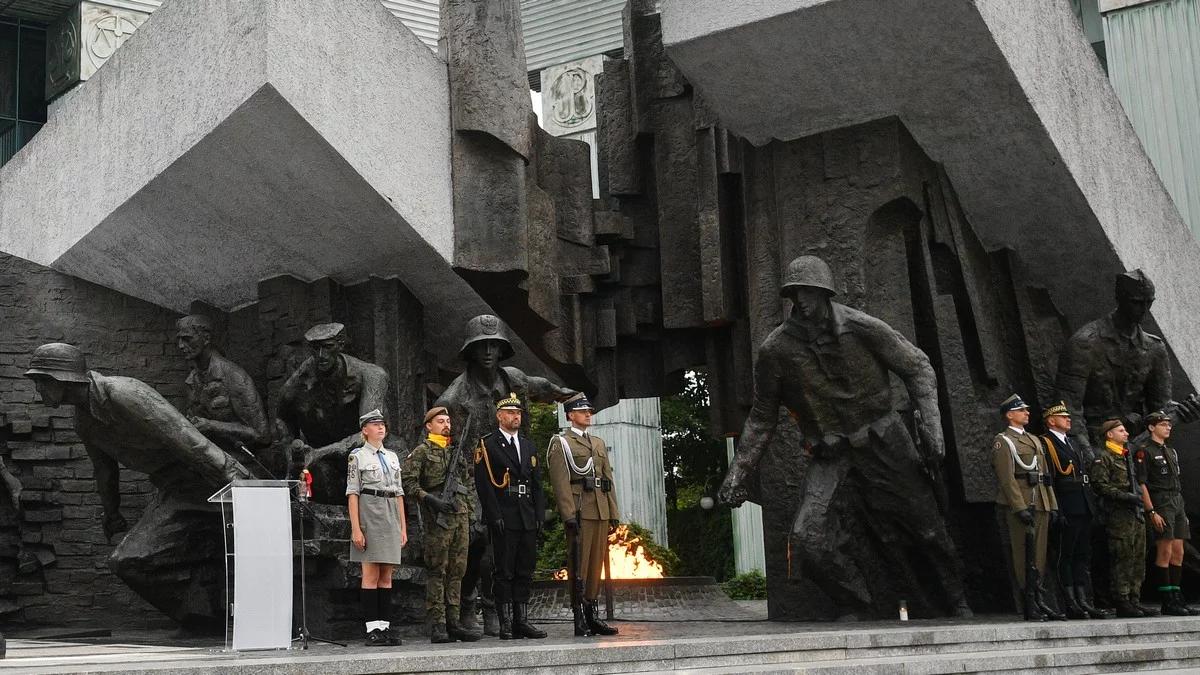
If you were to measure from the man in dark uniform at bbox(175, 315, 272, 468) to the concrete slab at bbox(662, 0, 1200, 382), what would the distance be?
3972 millimetres

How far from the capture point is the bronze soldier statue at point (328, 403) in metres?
9.97

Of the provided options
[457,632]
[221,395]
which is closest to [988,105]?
[457,632]

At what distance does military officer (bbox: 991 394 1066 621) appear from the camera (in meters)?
9.04

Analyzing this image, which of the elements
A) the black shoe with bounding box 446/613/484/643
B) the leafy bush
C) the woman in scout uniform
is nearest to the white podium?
the woman in scout uniform

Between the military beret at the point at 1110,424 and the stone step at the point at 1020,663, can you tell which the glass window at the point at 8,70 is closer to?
the military beret at the point at 1110,424

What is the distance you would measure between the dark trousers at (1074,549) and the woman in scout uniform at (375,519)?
4.31m

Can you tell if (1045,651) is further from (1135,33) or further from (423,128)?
(1135,33)

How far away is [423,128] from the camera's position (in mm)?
10891

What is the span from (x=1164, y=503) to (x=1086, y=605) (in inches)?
44.0

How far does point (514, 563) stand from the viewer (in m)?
8.16

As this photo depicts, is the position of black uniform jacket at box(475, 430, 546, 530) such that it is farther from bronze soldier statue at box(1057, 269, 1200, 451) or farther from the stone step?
bronze soldier statue at box(1057, 269, 1200, 451)

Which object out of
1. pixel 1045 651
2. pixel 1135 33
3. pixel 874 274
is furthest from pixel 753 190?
pixel 1135 33

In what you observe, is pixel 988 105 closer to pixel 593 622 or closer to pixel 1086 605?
pixel 1086 605

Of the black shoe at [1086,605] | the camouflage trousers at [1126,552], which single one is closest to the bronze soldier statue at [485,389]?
the black shoe at [1086,605]
